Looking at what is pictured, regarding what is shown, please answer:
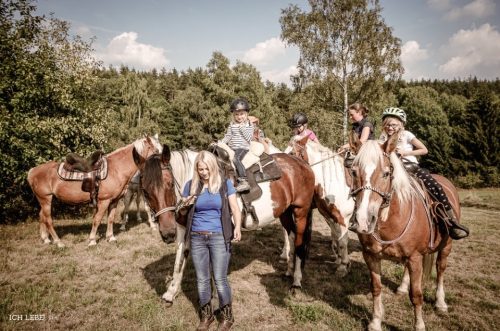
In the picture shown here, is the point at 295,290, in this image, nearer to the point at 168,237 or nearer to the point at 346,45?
the point at 168,237

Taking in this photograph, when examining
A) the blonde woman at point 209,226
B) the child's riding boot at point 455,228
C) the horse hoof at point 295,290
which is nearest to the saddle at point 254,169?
the blonde woman at point 209,226

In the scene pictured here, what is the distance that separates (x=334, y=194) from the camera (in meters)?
5.84

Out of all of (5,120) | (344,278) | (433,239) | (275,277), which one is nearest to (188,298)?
(275,277)

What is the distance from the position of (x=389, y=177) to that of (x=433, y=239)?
4.37 ft

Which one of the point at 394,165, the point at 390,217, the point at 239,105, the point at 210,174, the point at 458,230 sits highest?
the point at 239,105

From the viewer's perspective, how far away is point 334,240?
6.46m

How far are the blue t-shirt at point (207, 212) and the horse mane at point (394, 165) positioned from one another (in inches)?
72.8

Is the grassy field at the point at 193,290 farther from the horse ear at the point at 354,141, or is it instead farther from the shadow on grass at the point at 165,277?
the horse ear at the point at 354,141

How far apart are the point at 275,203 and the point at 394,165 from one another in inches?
88.6

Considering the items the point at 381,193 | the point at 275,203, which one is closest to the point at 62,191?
the point at 275,203

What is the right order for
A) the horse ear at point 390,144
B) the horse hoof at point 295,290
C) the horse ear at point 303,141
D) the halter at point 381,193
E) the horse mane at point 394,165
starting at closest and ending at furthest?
the halter at point 381,193 < the horse mane at point 394,165 < the horse ear at point 390,144 < the horse hoof at point 295,290 < the horse ear at point 303,141

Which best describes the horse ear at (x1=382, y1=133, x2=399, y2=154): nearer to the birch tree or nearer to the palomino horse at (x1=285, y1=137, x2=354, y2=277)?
the palomino horse at (x1=285, y1=137, x2=354, y2=277)

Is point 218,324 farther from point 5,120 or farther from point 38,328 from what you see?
point 5,120

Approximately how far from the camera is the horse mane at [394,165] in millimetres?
3307
